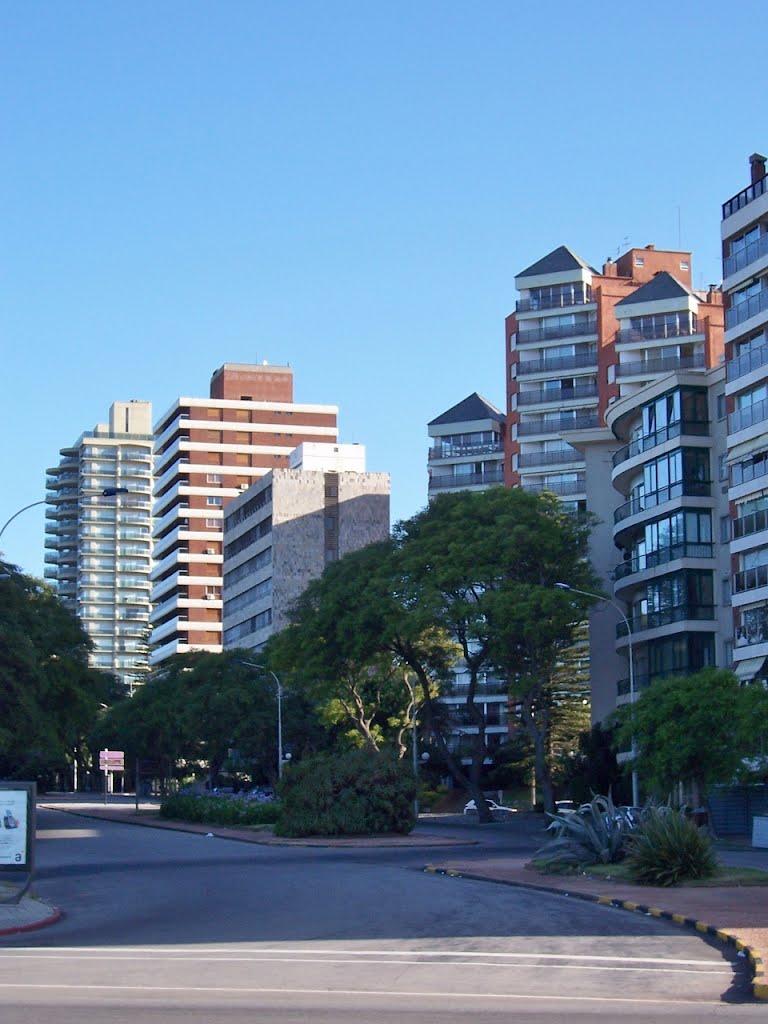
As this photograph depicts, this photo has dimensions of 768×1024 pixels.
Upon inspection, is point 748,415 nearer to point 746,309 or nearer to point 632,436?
point 746,309

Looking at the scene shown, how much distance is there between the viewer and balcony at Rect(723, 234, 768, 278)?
58875 mm

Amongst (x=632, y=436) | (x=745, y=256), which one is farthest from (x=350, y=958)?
(x=632, y=436)

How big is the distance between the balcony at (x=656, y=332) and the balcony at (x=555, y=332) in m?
5.41

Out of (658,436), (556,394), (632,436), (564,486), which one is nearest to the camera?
(658,436)

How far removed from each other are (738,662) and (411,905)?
1442 inches

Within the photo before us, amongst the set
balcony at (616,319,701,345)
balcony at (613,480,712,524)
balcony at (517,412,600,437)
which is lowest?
balcony at (613,480,712,524)

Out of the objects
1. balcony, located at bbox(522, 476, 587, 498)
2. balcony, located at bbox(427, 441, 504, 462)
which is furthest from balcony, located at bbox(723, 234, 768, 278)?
balcony, located at bbox(427, 441, 504, 462)

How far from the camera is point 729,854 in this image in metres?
40.9

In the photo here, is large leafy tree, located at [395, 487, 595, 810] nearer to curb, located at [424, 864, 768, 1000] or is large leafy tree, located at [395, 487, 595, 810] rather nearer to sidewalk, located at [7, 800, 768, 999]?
sidewalk, located at [7, 800, 768, 999]

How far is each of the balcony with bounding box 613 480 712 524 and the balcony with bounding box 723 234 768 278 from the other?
29.6 feet

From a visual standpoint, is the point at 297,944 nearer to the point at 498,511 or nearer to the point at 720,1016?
the point at 720,1016

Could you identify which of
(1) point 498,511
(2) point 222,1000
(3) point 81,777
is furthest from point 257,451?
(2) point 222,1000

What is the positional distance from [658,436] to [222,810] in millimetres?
25358

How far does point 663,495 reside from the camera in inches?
2554
